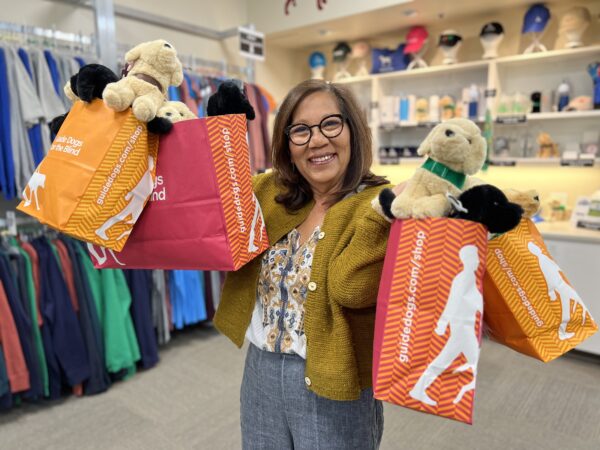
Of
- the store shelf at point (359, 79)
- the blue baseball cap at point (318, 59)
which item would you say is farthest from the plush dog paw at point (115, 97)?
the blue baseball cap at point (318, 59)

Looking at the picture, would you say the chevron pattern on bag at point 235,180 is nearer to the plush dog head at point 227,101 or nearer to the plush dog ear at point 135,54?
the plush dog head at point 227,101

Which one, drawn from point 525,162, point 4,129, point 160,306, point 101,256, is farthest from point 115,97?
point 525,162

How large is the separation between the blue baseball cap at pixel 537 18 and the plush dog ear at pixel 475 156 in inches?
118

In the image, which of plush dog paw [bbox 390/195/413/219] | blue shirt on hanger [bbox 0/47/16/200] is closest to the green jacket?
plush dog paw [bbox 390/195/413/219]

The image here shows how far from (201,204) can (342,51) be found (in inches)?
140

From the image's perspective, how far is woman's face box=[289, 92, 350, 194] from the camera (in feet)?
3.43

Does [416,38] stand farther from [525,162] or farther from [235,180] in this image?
[235,180]

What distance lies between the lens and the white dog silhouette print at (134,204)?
978mm

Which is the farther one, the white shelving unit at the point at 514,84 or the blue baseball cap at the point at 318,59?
the blue baseball cap at the point at 318,59

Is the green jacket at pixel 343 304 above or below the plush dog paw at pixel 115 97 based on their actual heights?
below

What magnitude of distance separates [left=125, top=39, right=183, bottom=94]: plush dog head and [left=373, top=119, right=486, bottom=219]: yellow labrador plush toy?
24.7 inches

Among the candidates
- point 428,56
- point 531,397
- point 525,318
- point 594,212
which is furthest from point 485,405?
point 428,56

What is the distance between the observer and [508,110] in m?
3.38

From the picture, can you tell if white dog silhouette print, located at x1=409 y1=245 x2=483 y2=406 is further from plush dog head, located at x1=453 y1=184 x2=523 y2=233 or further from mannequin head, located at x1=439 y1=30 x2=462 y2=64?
mannequin head, located at x1=439 y1=30 x2=462 y2=64
